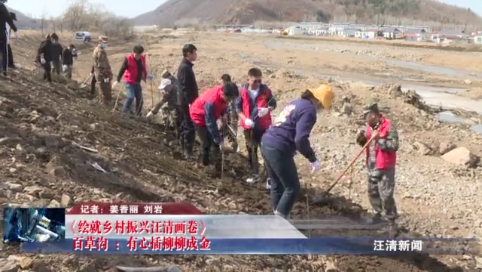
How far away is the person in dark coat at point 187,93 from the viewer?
7.44m

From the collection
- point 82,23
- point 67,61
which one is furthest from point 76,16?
point 67,61

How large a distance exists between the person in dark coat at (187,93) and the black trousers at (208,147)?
1.63 ft

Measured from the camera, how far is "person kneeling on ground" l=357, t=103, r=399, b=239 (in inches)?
223

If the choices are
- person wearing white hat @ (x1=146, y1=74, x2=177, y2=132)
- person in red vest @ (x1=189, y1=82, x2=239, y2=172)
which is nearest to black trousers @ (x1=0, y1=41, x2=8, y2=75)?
person wearing white hat @ (x1=146, y1=74, x2=177, y2=132)

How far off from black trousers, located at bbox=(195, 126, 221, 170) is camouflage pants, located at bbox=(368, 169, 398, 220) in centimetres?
228

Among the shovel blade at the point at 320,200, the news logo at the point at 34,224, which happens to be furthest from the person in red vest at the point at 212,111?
the news logo at the point at 34,224

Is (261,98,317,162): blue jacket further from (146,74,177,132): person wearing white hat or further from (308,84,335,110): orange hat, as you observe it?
(146,74,177,132): person wearing white hat

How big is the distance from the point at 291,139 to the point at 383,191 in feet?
4.83

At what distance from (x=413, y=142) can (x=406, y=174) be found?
241 centimetres

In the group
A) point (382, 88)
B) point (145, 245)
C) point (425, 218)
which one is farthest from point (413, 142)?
point (145, 245)

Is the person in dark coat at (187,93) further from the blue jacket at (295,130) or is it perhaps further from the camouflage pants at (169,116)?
the blue jacket at (295,130)

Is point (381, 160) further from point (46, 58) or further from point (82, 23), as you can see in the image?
point (82, 23)

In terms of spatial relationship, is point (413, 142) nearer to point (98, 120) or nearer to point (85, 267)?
point (98, 120)

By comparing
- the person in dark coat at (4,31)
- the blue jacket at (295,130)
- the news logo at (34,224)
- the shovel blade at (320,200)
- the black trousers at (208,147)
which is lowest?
the shovel blade at (320,200)
